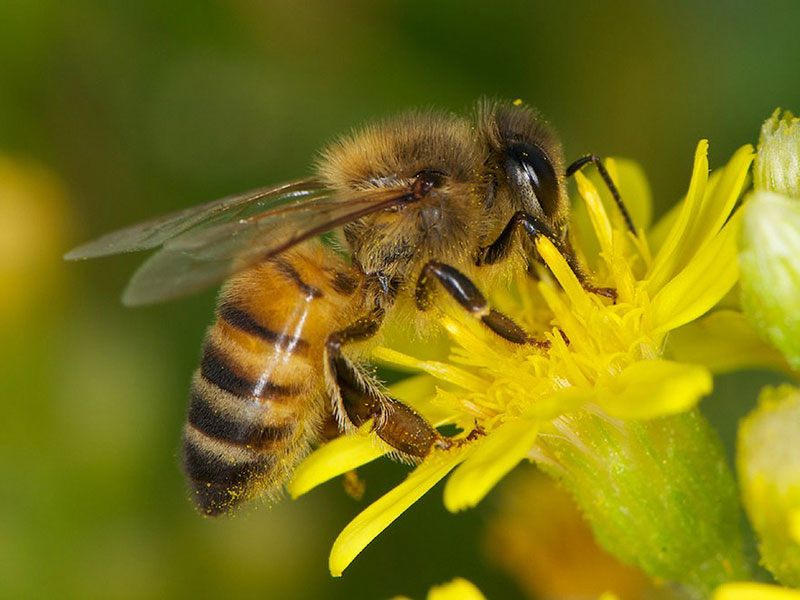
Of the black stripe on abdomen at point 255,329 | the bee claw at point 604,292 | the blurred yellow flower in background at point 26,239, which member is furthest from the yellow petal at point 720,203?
the blurred yellow flower in background at point 26,239

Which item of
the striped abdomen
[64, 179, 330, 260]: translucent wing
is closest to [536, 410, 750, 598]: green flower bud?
the striped abdomen

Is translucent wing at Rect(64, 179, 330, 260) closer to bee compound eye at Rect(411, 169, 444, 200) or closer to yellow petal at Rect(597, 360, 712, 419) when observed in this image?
bee compound eye at Rect(411, 169, 444, 200)

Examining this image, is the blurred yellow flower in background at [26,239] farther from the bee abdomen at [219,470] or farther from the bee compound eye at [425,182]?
the bee compound eye at [425,182]

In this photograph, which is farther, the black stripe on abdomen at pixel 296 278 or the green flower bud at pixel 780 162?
the black stripe on abdomen at pixel 296 278

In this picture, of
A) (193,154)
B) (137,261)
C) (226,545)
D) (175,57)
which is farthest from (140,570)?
(175,57)

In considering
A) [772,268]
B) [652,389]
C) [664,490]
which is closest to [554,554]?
[664,490]

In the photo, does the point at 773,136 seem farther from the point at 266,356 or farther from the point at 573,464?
the point at 266,356
